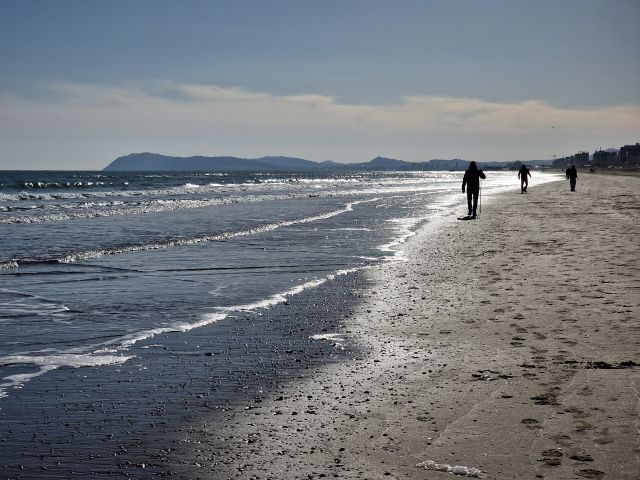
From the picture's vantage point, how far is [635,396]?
4949 mm

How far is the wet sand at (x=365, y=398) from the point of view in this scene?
3.97 meters

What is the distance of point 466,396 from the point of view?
5164 mm

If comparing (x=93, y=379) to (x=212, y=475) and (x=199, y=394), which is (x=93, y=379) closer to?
(x=199, y=394)

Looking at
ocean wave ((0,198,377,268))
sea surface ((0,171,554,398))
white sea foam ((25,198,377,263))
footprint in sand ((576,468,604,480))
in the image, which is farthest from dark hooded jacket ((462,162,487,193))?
footprint in sand ((576,468,604,480))

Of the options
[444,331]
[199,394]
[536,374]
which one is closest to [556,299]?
[444,331]

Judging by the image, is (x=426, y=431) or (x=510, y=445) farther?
(x=426, y=431)

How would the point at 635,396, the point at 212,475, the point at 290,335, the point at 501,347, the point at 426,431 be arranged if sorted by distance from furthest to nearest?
the point at 290,335, the point at 501,347, the point at 635,396, the point at 426,431, the point at 212,475

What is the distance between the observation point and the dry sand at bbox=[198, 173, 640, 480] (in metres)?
3.94

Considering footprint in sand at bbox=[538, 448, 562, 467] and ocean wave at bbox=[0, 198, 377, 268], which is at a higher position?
ocean wave at bbox=[0, 198, 377, 268]

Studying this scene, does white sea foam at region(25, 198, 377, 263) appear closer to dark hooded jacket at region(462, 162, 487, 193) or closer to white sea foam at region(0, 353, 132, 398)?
dark hooded jacket at region(462, 162, 487, 193)

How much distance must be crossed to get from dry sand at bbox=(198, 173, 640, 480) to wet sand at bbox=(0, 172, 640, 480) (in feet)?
0.06

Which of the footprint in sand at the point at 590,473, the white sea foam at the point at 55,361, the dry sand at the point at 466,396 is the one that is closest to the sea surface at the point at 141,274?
the white sea foam at the point at 55,361

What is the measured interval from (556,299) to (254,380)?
4986 millimetres

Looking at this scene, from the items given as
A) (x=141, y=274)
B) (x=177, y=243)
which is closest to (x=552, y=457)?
(x=141, y=274)
